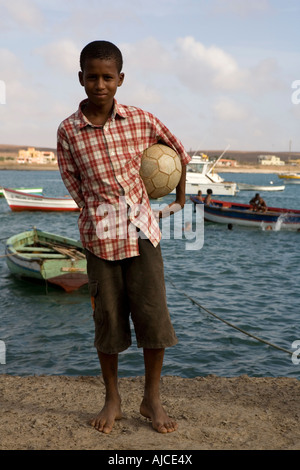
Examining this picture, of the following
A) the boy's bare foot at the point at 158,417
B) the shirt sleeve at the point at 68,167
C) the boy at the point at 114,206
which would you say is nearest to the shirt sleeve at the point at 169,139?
the boy at the point at 114,206

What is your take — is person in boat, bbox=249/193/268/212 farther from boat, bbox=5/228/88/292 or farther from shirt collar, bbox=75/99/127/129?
shirt collar, bbox=75/99/127/129

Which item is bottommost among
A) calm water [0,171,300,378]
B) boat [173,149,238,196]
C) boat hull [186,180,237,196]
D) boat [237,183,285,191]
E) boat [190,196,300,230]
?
calm water [0,171,300,378]

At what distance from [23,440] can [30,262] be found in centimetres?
1023

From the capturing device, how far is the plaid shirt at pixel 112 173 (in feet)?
10.9

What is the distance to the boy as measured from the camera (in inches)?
130

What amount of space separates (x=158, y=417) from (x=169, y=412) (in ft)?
1.44

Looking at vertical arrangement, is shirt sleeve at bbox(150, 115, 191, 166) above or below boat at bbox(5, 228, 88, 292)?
above

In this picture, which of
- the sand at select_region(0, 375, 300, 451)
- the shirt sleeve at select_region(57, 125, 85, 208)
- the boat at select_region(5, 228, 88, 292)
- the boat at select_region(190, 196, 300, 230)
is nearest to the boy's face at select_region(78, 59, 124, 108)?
the shirt sleeve at select_region(57, 125, 85, 208)

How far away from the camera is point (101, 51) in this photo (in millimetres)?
3205

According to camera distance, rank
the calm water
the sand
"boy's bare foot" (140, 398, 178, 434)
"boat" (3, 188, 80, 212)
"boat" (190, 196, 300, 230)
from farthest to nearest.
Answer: "boat" (3, 188, 80, 212)
"boat" (190, 196, 300, 230)
the calm water
"boy's bare foot" (140, 398, 178, 434)
the sand

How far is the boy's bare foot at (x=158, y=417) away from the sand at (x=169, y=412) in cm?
5

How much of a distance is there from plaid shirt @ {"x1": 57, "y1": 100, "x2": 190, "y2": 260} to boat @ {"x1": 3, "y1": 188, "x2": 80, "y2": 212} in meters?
33.7

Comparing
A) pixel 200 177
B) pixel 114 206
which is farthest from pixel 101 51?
pixel 200 177

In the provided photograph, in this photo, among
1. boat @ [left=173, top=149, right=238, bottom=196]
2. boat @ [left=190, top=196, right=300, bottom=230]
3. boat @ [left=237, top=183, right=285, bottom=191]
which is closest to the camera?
boat @ [left=190, top=196, right=300, bottom=230]
